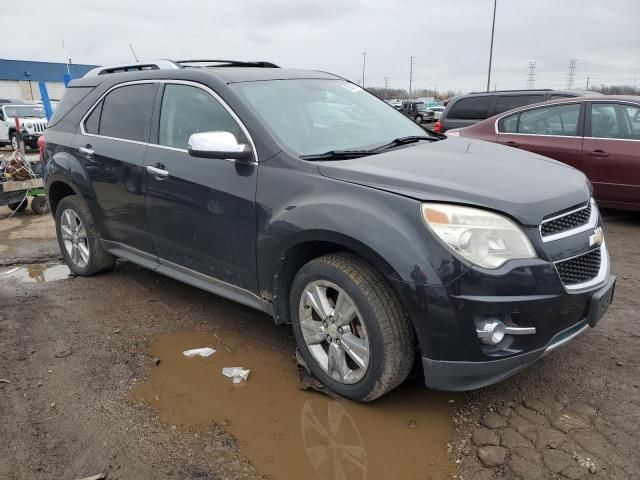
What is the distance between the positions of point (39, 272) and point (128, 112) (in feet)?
7.77

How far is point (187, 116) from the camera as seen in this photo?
12.6 ft

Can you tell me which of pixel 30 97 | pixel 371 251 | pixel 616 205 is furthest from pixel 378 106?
pixel 30 97

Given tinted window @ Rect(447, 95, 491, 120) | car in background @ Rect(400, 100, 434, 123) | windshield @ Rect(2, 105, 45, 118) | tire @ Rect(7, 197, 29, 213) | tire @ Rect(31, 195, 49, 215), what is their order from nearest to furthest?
tire @ Rect(31, 195, 49, 215), tire @ Rect(7, 197, 29, 213), tinted window @ Rect(447, 95, 491, 120), windshield @ Rect(2, 105, 45, 118), car in background @ Rect(400, 100, 434, 123)

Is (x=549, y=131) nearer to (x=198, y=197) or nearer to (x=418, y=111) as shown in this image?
(x=198, y=197)

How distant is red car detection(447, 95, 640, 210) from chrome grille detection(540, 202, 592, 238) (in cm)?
395

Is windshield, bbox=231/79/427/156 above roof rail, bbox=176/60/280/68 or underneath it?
underneath

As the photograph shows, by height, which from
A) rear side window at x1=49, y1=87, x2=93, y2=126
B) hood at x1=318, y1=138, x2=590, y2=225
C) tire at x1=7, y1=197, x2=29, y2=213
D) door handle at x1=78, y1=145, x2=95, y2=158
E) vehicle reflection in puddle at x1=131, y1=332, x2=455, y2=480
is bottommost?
tire at x1=7, y1=197, x2=29, y2=213

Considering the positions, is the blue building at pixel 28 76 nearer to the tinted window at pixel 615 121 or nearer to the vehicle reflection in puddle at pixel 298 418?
the tinted window at pixel 615 121

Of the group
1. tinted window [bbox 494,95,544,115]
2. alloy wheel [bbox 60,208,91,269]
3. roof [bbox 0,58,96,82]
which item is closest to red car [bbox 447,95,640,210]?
tinted window [bbox 494,95,544,115]

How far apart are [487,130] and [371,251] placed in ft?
18.5

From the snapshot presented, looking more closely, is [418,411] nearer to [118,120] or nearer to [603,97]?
[118,120]

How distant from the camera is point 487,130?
766cm

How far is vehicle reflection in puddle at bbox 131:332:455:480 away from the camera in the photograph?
2549 mm

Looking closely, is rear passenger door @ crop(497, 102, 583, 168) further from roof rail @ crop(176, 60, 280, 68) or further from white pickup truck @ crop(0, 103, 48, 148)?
white pickup truck @ crop(0, 103, 48, 148)
